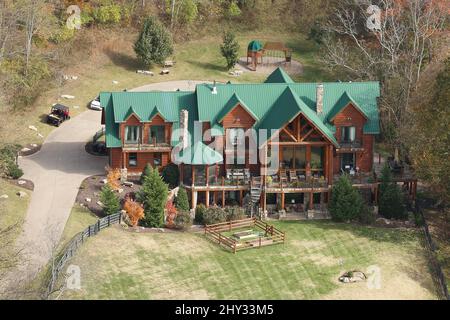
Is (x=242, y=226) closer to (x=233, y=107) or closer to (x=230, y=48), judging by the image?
(x=233, y=107)

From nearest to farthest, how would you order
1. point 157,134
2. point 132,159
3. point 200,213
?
point 200,213, point 157,134, point 132,159

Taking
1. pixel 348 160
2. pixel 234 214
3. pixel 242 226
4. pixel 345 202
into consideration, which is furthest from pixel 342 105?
pixel 242 226

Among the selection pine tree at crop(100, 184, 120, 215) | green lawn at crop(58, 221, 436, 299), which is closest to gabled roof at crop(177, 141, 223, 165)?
green lawn at crop(58, 221, 436, 299)

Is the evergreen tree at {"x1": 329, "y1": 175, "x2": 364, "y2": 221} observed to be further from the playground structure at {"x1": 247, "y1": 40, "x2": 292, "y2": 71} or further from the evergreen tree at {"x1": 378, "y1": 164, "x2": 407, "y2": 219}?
the playground structure at {"x1": 247, "y1": 40, "x2": 292, "y2": 71}

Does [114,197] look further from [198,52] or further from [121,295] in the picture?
[198,52]
